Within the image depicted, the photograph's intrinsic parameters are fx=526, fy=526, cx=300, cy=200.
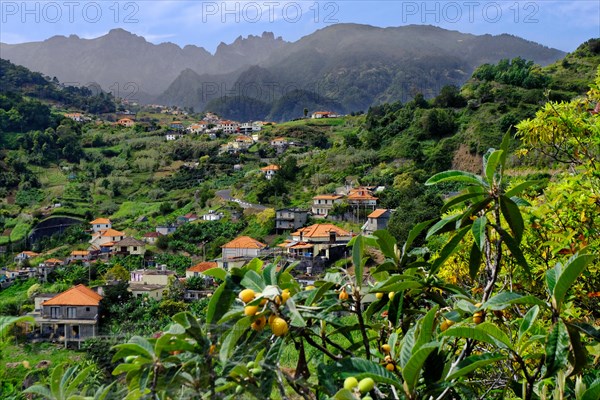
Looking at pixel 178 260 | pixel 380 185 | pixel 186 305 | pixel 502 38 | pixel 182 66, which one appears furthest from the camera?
pixel 182 66

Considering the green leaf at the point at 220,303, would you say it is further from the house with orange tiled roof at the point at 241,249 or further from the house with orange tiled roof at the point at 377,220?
the house with orange tiled roof at the point at 377,220

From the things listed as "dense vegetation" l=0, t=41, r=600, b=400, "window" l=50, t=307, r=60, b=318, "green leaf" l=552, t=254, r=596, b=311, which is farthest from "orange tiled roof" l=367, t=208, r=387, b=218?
"green leaf" l=552, t=254, r=596, b=311

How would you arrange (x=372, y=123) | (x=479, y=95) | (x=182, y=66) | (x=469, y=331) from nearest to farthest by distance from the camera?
(x=469, y=331) < (x=479, y=95) < (x=372, y=123) < (x=182, y=66)

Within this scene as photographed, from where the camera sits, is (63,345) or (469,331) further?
(63,345)

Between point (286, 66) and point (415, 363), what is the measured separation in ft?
485

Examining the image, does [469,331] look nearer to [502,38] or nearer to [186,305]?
[186,305]

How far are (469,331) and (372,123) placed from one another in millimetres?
35951

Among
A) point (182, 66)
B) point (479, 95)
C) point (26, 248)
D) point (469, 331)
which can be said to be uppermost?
point (182, 66)

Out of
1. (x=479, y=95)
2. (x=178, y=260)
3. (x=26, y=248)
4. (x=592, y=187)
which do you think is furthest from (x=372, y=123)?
(x=592, y=187)

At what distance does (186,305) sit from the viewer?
16.3 meters

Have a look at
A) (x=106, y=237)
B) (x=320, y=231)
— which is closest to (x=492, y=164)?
(x=320, y=231)

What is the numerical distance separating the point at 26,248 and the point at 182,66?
128753 millimetres

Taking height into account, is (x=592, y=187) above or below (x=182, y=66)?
below

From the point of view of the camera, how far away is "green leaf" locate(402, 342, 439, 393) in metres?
0.91
